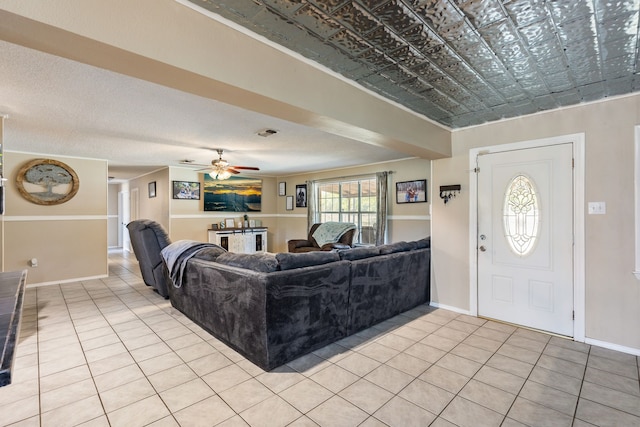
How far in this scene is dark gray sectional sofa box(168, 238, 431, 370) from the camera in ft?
7.99

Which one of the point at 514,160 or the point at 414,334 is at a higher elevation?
the point at 514,160

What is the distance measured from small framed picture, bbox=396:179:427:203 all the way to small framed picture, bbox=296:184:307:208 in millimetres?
2825

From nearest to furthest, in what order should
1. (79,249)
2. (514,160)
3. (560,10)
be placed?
(560,10)
(514,160)
(79,249)

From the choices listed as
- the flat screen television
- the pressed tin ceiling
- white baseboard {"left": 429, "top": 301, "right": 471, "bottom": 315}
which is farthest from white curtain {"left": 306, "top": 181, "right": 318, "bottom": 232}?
the pressed tin ceiling

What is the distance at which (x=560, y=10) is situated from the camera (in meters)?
1.64

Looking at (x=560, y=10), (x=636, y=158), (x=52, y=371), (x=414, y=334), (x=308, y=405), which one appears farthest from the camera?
(x=414, y=334)

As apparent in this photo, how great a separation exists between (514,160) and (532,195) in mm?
430

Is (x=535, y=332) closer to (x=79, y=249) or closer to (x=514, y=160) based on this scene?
(x=514, y=160)

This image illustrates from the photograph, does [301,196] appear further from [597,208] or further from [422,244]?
[597,208]

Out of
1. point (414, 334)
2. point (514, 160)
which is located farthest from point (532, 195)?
Answer: point (414, 334)

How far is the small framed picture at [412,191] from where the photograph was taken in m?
5.83

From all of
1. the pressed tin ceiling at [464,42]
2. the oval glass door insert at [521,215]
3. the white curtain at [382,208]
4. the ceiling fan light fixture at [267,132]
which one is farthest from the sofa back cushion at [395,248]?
the white curtain at [382,208]

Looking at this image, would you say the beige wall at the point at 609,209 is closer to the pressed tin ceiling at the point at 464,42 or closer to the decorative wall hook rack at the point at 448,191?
the pressed tin ceiling at the point at 464,42

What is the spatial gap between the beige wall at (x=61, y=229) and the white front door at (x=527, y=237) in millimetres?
6527
